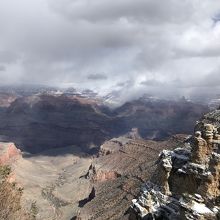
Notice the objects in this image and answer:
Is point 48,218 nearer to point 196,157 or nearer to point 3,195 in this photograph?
point 3,195

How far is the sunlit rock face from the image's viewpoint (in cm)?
4498

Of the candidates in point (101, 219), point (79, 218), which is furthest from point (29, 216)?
point (79, 218)

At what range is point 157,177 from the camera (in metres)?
56.0

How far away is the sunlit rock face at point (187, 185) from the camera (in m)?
45.0

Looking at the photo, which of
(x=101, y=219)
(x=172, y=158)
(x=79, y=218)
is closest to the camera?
(x=172, y=158)

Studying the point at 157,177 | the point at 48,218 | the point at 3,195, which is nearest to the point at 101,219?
the point at 48,218

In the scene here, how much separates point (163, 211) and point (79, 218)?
345 feet

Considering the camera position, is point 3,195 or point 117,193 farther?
point 117,193

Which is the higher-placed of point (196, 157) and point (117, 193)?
point (196, 157)

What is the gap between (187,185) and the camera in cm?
5031

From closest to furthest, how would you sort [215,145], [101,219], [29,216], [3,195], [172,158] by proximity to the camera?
[215,145], [172,158], [3,195], [29,216], [101,219]

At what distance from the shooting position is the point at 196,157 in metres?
49.5

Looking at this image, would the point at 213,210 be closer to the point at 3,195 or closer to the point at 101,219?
the point at 3,195

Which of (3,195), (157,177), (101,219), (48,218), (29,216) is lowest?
(48,218)
